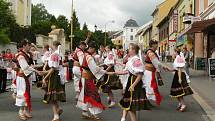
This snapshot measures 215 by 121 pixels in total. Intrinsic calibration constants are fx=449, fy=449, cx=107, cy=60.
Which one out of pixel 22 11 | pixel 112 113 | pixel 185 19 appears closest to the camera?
pixel 112 113

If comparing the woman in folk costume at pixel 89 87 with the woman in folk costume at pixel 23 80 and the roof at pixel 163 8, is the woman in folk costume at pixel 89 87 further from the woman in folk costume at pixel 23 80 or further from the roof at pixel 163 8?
the roof at pixel 163 8

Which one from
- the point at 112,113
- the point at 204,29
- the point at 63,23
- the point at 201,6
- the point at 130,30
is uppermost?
the point at 130,30

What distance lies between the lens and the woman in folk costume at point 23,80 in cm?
1008

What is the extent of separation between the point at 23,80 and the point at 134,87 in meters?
2.88

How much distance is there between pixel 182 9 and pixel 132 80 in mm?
37805

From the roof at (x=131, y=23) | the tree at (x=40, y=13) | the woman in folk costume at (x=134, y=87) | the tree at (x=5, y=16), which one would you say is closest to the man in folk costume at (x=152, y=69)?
the woman in folk costume at (x=134, y=87)

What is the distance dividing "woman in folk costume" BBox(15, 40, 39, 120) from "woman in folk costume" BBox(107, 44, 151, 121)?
244cm

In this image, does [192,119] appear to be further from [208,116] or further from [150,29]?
[150,29]

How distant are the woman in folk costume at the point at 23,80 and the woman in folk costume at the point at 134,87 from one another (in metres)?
2.44

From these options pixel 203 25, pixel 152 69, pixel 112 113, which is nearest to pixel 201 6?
pixel 203 25

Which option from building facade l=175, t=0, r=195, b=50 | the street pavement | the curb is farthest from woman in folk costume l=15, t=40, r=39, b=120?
building facade l=175, t=0, r=195, b=50

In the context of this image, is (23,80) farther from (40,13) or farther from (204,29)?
(40,13)

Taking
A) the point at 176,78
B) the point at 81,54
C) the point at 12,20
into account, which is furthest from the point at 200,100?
the point at 12,20

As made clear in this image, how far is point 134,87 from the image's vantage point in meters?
8.69
